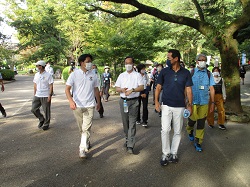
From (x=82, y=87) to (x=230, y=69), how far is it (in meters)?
5.09

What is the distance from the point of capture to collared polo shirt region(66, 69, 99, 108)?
13.9 ft

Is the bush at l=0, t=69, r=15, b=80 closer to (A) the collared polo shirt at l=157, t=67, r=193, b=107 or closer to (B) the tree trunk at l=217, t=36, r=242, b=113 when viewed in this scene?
(B) the tree trunk at l=217, t=36, r=242, b=113

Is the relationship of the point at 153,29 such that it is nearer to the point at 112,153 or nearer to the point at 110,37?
the point at 110,37

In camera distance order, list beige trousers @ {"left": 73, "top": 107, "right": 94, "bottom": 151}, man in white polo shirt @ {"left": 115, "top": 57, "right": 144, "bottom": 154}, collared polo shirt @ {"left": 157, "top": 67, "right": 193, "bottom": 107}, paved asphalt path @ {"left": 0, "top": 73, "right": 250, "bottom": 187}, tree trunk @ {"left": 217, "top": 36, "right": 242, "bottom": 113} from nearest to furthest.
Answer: paved asphalt path @ {"left": 0, "top": 73, "right": 250, "bottom": 187}, collared polo shirt @ {"left": 157, "top": 67, "right": 193, "bottom": 107}, beige trousers @ {"left": 73, "top": 107, "right": 94, "bottom": 151}, man in white polo shirt @ {"left": 115, "top": 57, "right": 144, "bottom": 154}, tree trunk @ {"left": 217, "top": 36, "right": 242, "bottom": 113}

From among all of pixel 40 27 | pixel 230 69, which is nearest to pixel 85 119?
pixel 230 69

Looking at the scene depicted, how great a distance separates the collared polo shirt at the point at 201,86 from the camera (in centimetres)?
461

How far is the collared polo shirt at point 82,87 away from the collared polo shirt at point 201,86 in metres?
2.14

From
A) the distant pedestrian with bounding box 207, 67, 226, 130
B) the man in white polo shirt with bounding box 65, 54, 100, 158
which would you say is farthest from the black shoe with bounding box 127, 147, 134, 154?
the distant pedestrian with bounding box 207, 67, 226, 130

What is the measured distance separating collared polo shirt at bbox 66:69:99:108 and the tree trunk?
4.79 meters

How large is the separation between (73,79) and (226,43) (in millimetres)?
5155

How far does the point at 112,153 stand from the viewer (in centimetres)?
459

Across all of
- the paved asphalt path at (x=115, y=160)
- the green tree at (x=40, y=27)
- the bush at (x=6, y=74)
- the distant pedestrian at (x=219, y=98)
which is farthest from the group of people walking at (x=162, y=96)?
the green tree at (x=40, y=27)

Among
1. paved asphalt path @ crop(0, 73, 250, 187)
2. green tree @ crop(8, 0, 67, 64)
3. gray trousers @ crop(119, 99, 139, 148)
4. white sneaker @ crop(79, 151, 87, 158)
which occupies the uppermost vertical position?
green tree @ crop(8, 0, 67, 64)

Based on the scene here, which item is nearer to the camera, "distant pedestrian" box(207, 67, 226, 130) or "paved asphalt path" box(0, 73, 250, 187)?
"paved asphalt path" box(0, 73, 250, 187)
